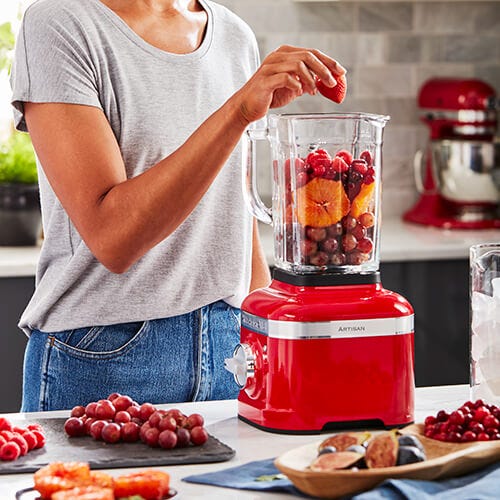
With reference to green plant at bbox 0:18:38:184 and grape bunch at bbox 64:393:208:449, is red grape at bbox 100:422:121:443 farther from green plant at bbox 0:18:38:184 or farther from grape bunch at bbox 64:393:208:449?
green plant at bbox 0:18:38:184

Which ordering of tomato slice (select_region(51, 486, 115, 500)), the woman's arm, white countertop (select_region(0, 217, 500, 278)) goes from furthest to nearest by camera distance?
white countertop (select_region(0, 217, 500, 278)), the woman's arm, tomato slice (select_region(51, 486, 115, 500))

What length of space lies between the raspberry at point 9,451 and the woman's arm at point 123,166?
34cm

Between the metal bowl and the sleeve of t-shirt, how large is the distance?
6.13ft

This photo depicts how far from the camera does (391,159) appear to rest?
3.53 m

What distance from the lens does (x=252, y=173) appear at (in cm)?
152

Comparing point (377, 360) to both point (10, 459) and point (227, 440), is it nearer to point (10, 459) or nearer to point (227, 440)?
point (227, 440)

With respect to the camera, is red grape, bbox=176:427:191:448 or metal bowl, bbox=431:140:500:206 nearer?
red grape, bbox=176:427:191:448

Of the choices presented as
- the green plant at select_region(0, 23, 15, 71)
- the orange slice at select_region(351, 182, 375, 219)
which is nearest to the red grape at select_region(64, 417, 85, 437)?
the orange slice at select_region(351, 182, 375, 219)

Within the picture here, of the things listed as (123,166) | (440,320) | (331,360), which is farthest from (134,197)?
(440,320)

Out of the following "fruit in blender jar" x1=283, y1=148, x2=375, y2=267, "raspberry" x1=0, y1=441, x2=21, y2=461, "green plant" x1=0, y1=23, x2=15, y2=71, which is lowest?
"raspberry" x1=0, y1=441, x2=21, y2=461

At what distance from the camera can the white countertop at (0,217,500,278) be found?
8.79 ft

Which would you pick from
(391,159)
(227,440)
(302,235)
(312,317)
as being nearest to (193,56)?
(302,235)

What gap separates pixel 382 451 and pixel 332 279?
32cm

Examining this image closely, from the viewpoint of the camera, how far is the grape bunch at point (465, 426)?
1.26 m
